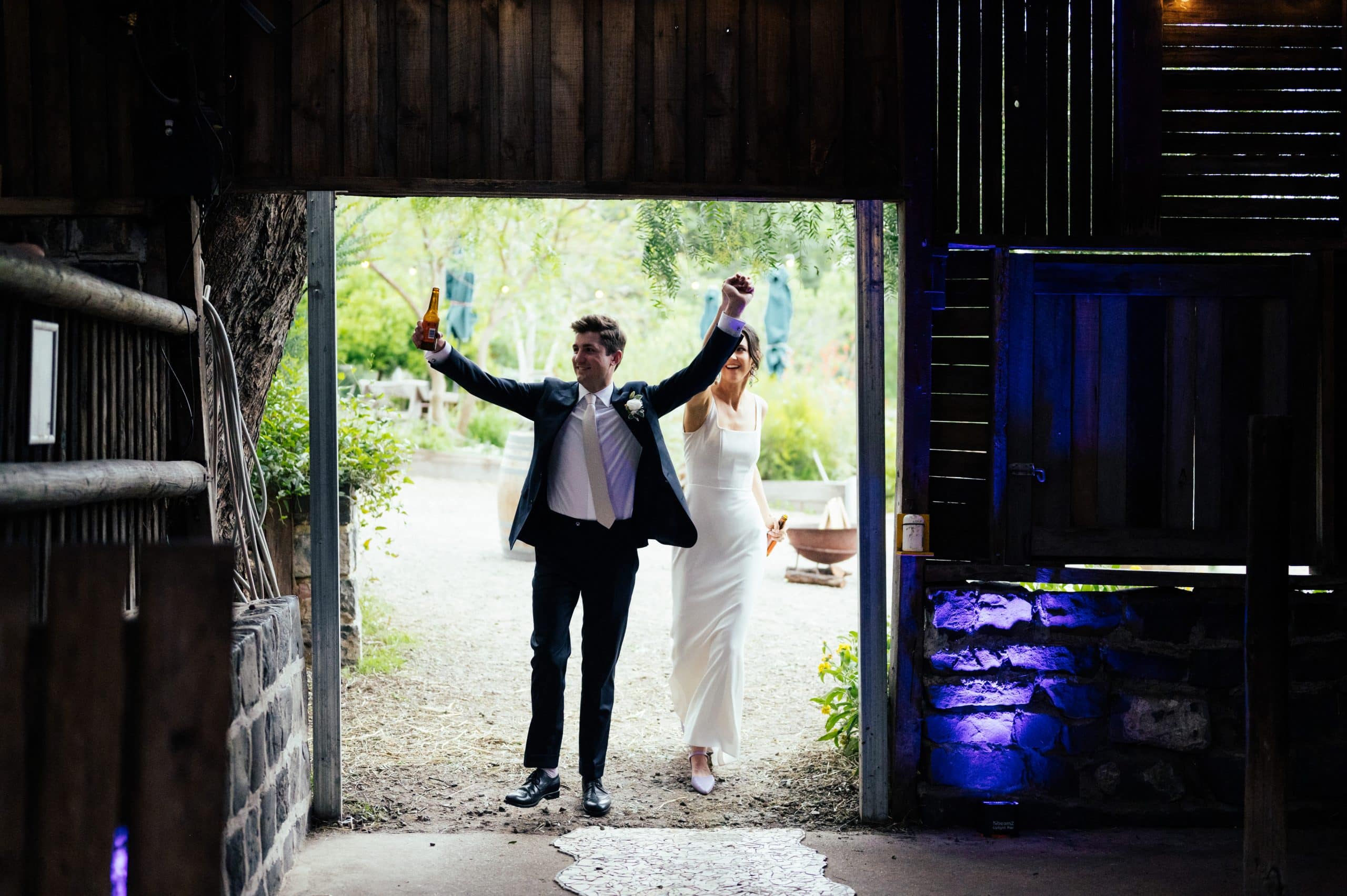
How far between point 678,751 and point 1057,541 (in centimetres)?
223

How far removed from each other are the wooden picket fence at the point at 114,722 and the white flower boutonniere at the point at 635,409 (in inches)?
100

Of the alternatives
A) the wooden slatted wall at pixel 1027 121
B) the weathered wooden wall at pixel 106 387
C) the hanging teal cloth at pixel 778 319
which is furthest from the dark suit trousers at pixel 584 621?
the hanging teal cloth at pixel 778 319

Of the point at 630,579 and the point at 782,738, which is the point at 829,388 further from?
the point at 630,579

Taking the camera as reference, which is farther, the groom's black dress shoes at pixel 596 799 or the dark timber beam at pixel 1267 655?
the groom's black dress shoes at pixel 596 799

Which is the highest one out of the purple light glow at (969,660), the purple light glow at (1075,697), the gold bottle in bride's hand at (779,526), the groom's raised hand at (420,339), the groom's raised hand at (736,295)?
the groom's raised hand at (736,295)

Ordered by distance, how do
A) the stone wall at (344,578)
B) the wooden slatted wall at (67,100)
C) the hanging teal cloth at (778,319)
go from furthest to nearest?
the hanging teal cloth at (778,319) → the stone wall at (344,578) → the wooden slatted wall at (67,100)

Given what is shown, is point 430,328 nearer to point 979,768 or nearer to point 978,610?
point 978,610

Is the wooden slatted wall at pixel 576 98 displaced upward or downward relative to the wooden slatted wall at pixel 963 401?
upward

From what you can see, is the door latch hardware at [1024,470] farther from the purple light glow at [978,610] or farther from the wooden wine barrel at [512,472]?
the wooden wine barrel at [512,472]

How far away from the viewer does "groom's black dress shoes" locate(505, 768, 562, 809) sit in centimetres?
449

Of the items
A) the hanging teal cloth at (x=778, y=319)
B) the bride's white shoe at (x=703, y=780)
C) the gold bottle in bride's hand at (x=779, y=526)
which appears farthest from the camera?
the hanging teal cloth at (x=778, y=319)

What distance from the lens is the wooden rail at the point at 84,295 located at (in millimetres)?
2684

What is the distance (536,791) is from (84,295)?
261cm

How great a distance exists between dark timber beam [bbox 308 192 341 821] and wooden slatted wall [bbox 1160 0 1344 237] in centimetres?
338
